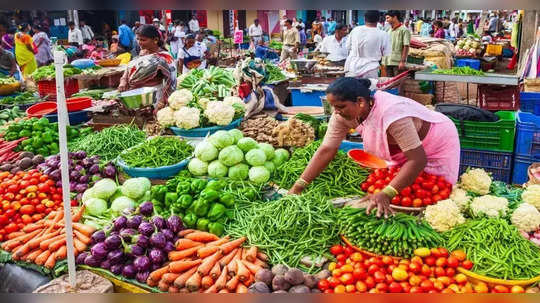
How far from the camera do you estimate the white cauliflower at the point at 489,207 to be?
318 cm

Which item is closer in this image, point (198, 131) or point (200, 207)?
point (200, 207)

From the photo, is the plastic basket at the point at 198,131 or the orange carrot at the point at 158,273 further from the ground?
the plastic basket at the point at 198,131

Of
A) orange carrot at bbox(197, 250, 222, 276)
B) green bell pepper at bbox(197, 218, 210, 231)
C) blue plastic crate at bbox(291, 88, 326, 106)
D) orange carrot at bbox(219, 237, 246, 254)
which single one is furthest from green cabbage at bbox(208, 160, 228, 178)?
blue plastic crate at bbox(291, 88, 326, 106)

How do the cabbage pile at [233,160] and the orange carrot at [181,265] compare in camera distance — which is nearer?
the orange carrot at [181,265]

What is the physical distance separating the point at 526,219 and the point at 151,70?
4358 millimetres

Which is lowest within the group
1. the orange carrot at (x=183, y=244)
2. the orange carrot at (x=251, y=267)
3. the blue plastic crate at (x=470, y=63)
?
the orange carrot at (x=251, y=267)

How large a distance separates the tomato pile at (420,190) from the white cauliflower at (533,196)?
54 centimetres

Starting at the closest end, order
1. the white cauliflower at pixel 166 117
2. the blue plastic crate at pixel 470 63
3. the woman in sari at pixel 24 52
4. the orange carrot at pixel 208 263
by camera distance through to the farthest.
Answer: the orange carrot at pixel 208 263 < the white cauliflower at pixel 166 117 < the woman in sari at pixel 24 52 < the blue plastic crate at pixel 470 63

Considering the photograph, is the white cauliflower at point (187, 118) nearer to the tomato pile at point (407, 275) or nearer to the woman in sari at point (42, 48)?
the tomato pile at point (407, 275)

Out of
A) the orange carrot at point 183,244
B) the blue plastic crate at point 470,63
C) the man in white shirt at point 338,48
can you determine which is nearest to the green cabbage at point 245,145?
the orange carrot at point 183,244

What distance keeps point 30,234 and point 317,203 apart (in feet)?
7.41

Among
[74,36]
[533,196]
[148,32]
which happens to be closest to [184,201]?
[533,196]

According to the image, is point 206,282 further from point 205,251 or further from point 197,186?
point 197,186

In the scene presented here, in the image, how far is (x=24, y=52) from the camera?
37.6 ft
